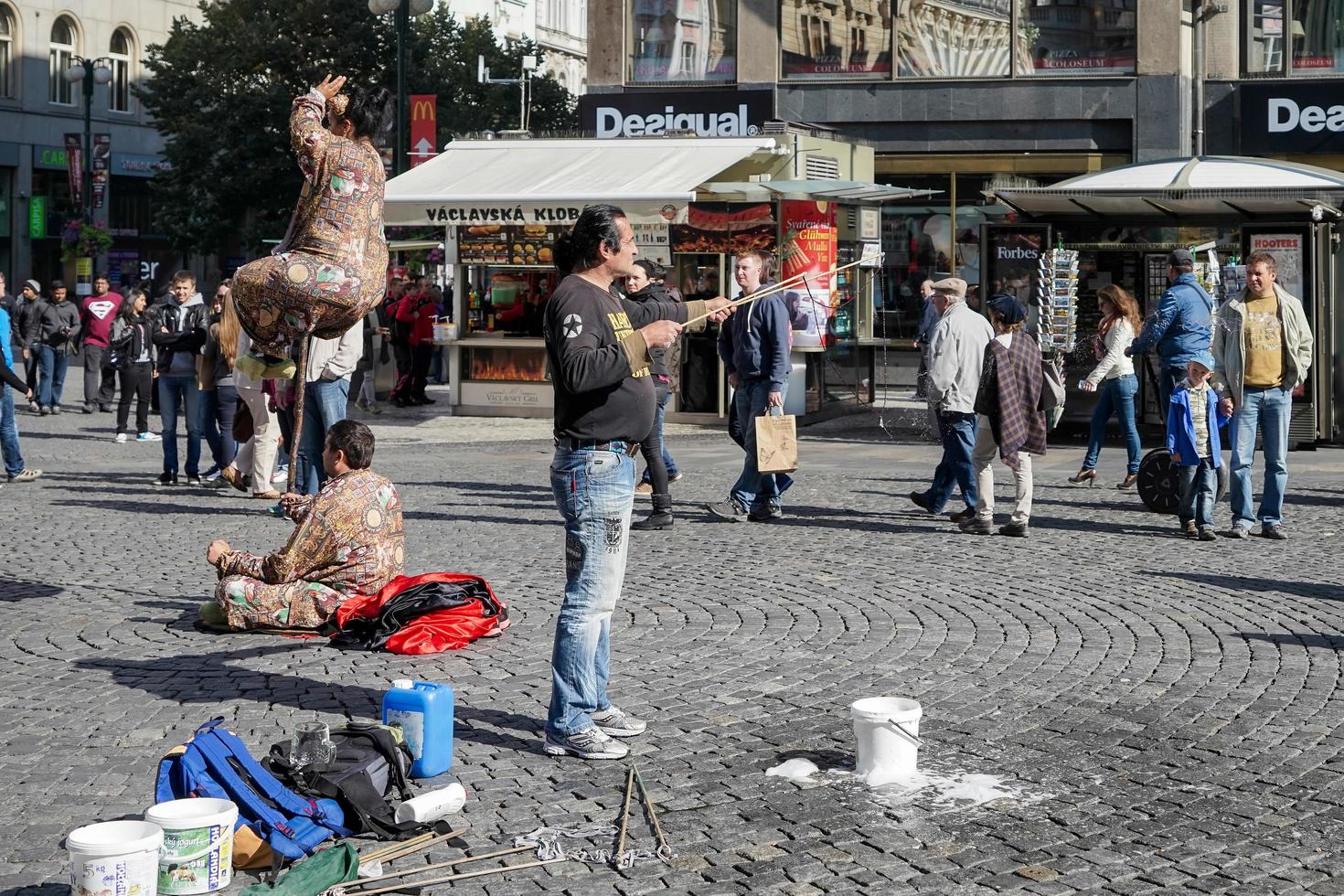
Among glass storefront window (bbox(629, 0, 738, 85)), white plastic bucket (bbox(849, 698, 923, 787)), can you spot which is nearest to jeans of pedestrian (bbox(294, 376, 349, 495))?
white plastic bucket (bbox(849, 698, 923, 787))

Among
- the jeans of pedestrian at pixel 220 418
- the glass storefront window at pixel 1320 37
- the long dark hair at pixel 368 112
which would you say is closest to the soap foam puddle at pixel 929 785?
the long dark hair at pixel 368 112

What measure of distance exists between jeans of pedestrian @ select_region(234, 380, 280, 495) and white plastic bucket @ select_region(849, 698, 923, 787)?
8.86 metres

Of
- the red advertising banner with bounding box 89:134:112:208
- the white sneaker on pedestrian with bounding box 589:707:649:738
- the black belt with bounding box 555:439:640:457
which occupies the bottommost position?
the white sneaker on pedestrian with bounding box 589:707:649:738

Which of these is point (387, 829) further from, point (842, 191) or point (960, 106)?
point (960, 106)

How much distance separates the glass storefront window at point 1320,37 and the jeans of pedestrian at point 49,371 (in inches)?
668

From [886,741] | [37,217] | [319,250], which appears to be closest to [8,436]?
[319,250]

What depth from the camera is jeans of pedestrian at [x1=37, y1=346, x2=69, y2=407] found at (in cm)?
2358

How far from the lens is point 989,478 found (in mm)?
11961

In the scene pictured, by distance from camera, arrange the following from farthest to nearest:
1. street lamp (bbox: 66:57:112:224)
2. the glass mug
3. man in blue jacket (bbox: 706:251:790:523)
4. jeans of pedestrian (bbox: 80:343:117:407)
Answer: street lamp (bbox: 66:57:112:224)
jeans of pedestrian (bbox: 80:343:117:407)
man in blue jacket (bbox: 706:251:790:523)
the glass mug

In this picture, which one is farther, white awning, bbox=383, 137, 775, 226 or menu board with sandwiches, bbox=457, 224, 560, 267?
menu board with sandwiches, bbox=457, 224, 560, 267

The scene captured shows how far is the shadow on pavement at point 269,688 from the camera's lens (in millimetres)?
6484

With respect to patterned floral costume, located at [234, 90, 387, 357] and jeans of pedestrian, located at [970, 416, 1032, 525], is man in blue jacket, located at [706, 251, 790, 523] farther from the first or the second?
patterned floral costume, located at [234, 90, 387, 357]

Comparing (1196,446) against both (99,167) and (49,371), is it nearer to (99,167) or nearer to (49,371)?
(49,371)

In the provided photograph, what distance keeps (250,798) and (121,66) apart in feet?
174
